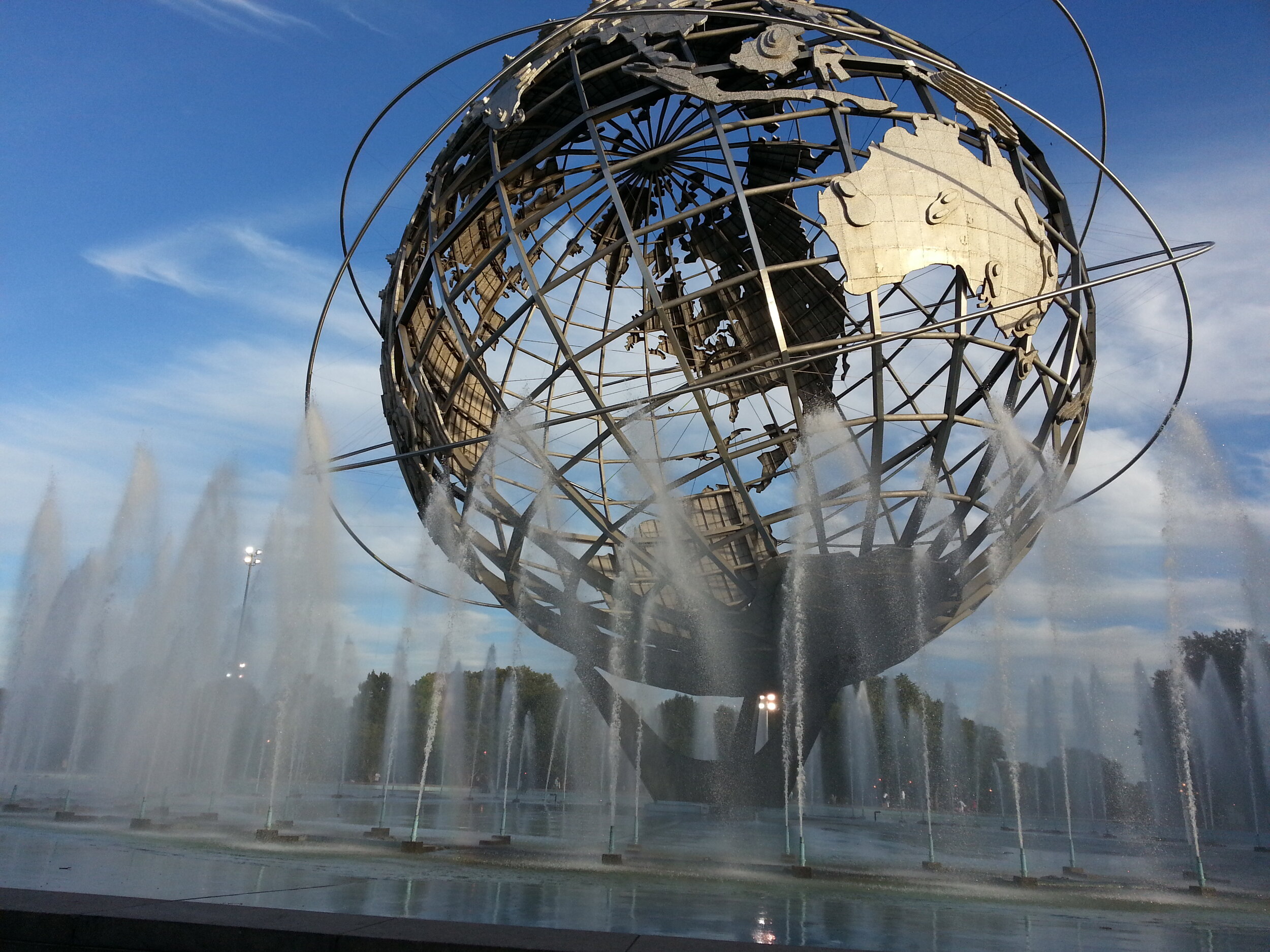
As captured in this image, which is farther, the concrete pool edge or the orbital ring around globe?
the orbital ring around globe

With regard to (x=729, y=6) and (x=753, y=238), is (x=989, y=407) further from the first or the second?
(x=729, y=6)

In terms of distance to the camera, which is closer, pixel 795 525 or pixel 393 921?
pixel 393 921

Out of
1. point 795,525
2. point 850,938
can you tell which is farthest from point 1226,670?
point 850,938

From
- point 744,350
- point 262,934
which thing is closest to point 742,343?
point 744,350

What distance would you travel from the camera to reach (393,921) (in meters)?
3.73

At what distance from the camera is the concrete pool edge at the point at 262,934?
11.1ft

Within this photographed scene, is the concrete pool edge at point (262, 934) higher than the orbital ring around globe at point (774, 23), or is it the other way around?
the orbital ring around globe at point (774, 23)

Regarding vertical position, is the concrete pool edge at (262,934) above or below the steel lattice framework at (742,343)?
→ below

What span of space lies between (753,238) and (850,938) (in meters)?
6.26

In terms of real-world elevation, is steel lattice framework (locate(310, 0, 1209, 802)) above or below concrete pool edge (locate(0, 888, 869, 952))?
above

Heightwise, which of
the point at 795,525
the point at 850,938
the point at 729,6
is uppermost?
the point at 729,6

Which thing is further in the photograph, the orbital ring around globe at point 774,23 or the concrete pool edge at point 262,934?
the orbital ring around globe at point 774,23

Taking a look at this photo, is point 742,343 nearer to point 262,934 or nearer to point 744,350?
point 744,350

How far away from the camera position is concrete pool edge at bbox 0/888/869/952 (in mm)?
3369
